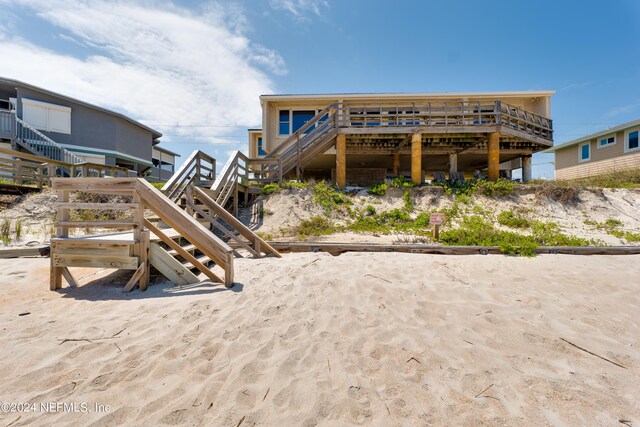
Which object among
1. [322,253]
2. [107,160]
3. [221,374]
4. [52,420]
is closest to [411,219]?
[322,253]

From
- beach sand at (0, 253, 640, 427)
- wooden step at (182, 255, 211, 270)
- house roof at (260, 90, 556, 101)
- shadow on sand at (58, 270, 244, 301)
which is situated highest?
house roof at (260, 90, 556, 101)

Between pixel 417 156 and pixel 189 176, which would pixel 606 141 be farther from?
pixel 189 176

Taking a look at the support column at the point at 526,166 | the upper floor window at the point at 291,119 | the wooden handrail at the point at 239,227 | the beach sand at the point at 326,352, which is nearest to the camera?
the beach sand at the point at 326,352

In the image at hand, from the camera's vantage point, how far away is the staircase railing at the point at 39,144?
15.7 metres

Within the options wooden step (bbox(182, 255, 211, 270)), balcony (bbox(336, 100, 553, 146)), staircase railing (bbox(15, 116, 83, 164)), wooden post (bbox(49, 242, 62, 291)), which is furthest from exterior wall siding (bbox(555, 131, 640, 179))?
staircase railing (bbox(15, 116, 83, 164))

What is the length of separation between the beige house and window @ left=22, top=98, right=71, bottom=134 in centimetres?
3849

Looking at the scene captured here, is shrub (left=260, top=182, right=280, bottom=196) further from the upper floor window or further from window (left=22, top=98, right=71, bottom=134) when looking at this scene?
window (left=22, top=98, right=71, bottom=134)

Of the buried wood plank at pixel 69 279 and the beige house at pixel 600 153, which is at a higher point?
the beige house at pixel 600 153

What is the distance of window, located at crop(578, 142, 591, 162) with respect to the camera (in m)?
21.0

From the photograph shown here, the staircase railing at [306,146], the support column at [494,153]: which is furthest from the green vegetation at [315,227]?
the support column at [494,153]

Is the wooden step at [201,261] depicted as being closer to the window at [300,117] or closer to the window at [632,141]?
the window at [300,117]

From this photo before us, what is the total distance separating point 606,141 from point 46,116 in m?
40.0

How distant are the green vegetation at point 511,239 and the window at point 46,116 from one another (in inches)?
973

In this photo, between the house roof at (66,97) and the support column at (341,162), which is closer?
the support column at (341,162)
